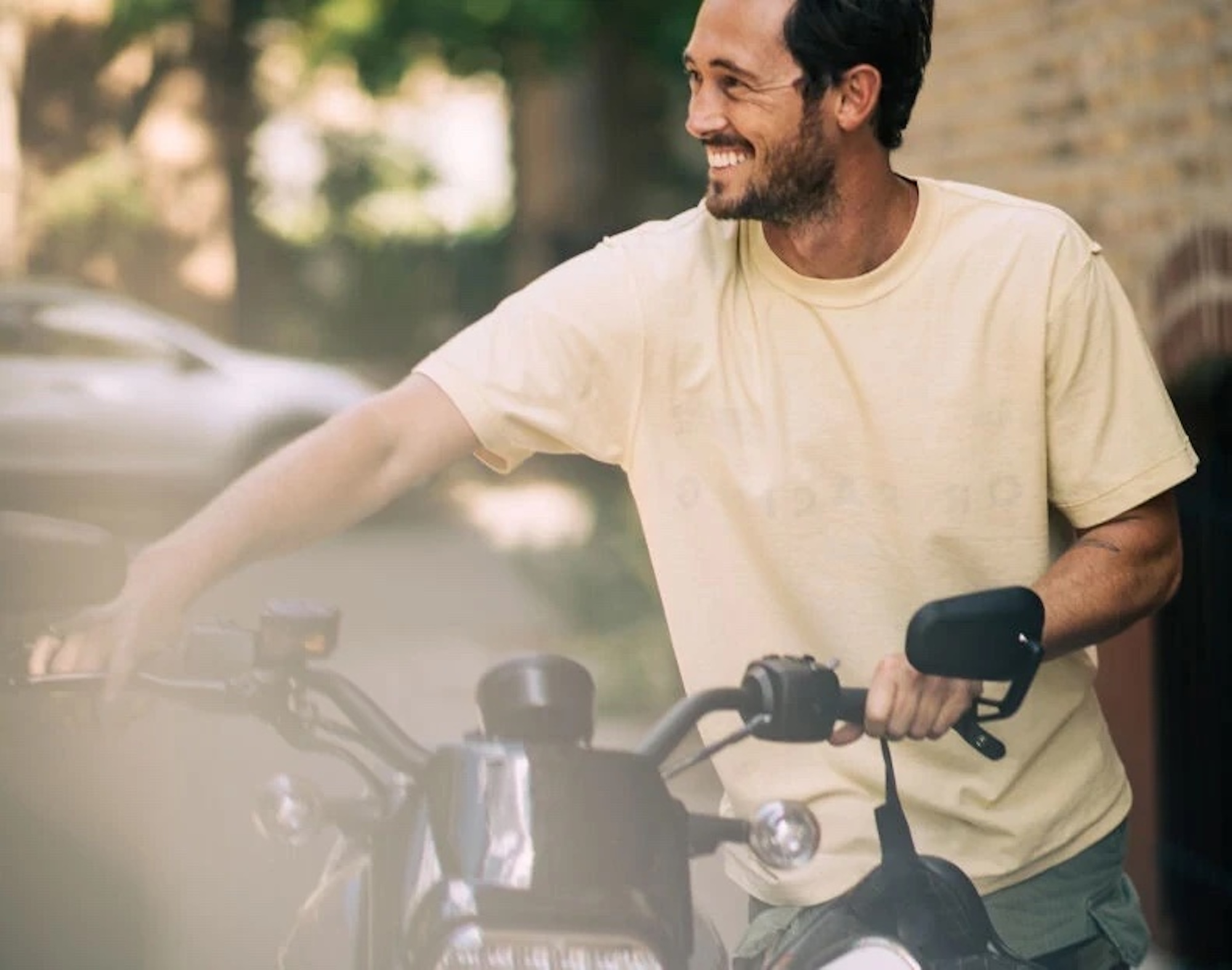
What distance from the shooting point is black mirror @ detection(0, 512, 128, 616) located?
6.29 ft

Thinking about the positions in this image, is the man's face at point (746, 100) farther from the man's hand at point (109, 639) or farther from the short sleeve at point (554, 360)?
the man's hand at point (109, 639)

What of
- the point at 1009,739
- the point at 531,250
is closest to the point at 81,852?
the point at 1009,739

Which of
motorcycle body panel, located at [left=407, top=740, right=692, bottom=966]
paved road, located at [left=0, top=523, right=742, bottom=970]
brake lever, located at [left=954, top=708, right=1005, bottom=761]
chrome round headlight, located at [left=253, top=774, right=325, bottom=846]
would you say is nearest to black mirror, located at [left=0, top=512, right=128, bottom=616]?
chrome round headlight, located at [left=253, top=774, right=325, bottom=846]

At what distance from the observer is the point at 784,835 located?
1.88 metres

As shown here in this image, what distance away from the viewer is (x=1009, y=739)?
7.79 ft

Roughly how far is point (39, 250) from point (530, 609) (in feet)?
23.0

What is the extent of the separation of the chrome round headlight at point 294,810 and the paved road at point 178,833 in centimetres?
107

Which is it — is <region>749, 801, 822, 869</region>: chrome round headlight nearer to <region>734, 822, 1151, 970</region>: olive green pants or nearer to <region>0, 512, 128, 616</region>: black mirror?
<region>734, 822, 1151, 970</region>: olive green pants

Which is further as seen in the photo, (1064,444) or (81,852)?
(81,852)

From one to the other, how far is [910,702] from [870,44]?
0.76 m

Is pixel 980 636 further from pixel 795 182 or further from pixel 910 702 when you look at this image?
pixel 795 182

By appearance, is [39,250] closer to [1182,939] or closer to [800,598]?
[1182,939]

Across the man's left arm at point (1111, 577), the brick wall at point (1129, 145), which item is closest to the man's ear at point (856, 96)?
the man's left arm at point (1111, 577)

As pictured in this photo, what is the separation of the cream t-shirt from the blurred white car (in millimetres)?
5358
